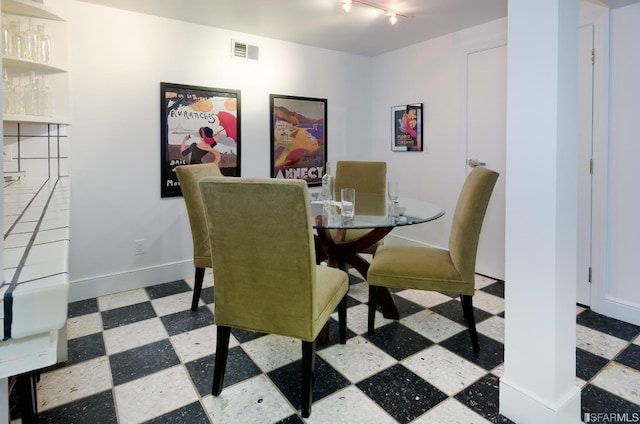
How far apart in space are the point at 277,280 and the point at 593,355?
1.86 metres

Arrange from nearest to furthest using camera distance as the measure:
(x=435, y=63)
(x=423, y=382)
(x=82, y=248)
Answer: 1. (x=423, y=382)
2. (x=82, y=248)
3. (x=435, y=63)

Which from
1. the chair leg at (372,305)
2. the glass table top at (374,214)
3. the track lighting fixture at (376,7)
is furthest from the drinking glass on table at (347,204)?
the track lighting fixture at (376,7)

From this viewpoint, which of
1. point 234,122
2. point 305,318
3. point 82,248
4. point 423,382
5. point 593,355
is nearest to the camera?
point 305,318

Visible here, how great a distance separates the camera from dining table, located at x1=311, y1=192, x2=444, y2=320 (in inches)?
92.4

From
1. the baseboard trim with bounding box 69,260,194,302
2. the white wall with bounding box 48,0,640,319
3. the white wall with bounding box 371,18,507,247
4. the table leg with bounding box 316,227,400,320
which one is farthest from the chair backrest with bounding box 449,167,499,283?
the baseboard trim with bounding box 69,260,194,302

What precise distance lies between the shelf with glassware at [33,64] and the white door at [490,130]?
328 cm

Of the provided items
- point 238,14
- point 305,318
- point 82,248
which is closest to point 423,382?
point 305,318

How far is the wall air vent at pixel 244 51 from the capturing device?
3.49 m

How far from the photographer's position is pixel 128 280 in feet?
10.4

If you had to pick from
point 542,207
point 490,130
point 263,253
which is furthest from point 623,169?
point 263,253

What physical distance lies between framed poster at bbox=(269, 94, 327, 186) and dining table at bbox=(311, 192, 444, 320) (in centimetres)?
106

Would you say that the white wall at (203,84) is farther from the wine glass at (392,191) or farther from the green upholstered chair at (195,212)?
the wine glass at (392,191)

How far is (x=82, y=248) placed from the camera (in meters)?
2.96

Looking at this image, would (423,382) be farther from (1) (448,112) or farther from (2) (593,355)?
(1) (448,112)
